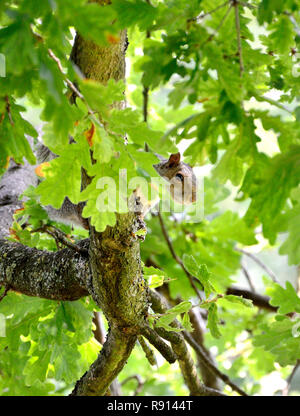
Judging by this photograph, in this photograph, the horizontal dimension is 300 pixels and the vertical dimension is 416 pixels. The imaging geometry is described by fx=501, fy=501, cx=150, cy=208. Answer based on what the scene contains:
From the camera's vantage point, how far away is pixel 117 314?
1.54 metres

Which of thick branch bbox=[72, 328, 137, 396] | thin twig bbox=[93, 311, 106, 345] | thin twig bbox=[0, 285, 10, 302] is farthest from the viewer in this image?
thin twig bbox=[93, 311, 106, 345]

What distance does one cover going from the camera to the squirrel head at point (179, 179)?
229 cm

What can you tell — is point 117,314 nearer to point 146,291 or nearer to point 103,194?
point 146,291

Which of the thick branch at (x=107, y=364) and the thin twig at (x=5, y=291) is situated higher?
the thin twig at (x=5, y=291)

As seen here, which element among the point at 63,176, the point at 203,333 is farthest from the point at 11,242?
the point at 203,333

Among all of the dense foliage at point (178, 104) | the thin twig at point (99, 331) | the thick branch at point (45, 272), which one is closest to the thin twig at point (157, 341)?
the dense foliage at point (178, 104)

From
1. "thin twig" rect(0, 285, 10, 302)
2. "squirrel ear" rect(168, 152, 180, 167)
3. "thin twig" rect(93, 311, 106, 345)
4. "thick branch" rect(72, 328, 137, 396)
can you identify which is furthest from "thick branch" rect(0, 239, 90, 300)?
"thin twig" rect(93, 311, 106, 345)

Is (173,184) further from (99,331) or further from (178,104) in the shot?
(178,104)

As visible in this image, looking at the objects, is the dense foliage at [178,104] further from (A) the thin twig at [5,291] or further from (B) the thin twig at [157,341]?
(A) the thin twig at [5,291]

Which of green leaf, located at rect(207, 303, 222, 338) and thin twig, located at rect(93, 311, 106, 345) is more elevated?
green leaf, located at rect(207, 303, 222, 338)

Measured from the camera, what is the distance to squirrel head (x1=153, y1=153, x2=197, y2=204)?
2291 mm

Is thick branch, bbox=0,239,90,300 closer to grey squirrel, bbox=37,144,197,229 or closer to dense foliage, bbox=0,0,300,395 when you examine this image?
dense foliage, bbox=0,0,300,395

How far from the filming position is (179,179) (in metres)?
→ 2.33

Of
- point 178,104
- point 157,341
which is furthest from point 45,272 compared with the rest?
point 178,104
